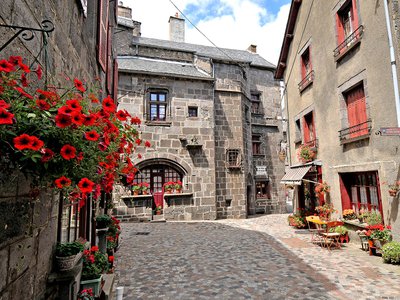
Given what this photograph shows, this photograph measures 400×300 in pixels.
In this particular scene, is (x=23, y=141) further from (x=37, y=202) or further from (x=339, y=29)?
(x=339, y=29)

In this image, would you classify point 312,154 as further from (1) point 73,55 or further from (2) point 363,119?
(1) point 73,55

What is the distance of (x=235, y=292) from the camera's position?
411 cm

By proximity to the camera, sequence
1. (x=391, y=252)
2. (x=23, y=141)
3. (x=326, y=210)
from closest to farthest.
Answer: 1. (x=23, y=141)
2. (x=391, y=252)
3. (x=326, y=210)

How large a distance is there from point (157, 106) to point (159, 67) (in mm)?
2203

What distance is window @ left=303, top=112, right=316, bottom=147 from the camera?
945 centimetres

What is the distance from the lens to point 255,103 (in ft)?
57.9

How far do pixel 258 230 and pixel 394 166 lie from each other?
18.2 ft

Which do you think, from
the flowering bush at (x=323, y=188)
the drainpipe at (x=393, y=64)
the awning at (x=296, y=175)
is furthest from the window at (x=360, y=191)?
the drainpipe at (x=393, y=64)

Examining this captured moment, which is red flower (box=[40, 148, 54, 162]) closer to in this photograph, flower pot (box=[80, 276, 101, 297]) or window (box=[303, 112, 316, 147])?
flower pot (box=[80, 276, 101, 297])

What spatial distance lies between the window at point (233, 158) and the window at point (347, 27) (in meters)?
7.39

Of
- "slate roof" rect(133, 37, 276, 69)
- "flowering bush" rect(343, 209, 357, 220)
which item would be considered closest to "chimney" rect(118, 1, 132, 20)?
"slate roof" rect(133, 37, 276, 69)

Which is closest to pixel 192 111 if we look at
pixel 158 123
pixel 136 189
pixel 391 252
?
pixel 158 123

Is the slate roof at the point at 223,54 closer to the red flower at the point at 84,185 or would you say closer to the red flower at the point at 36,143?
the red flower at the point at 84,185

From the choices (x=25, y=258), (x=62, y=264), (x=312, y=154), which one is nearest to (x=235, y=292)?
(x=62, y=264)
